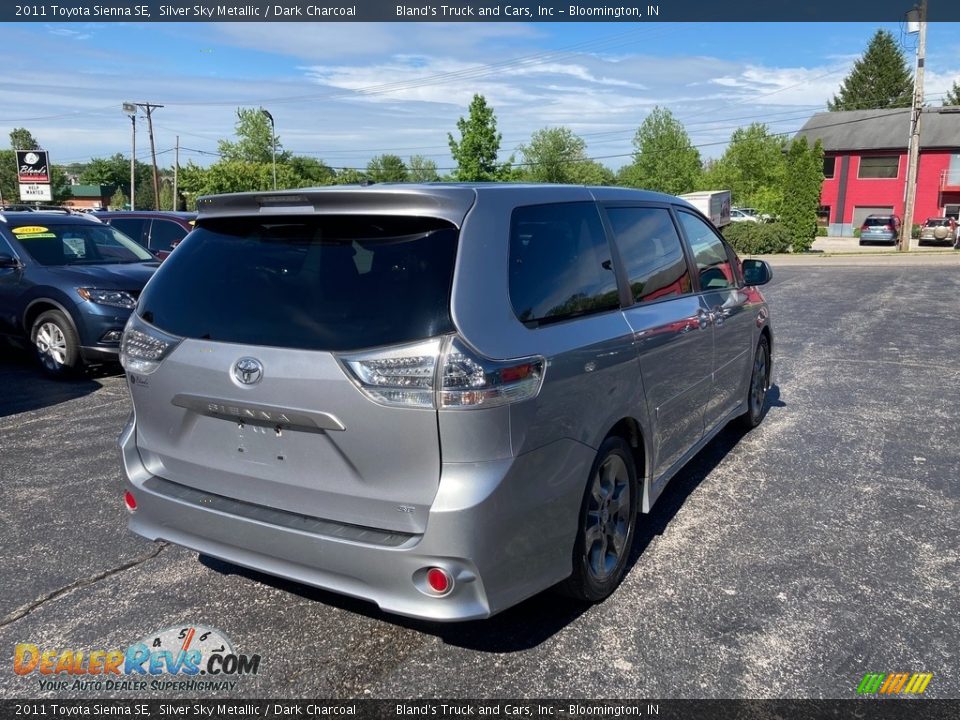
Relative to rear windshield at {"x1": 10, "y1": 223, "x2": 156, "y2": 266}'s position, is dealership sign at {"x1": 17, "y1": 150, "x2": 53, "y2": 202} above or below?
above

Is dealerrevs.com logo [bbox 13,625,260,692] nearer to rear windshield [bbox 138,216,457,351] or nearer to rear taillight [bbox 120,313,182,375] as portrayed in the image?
rear taillight [bbox 120,313,182,375]

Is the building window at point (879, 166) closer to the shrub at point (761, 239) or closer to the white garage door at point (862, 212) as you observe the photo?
the white garage door at point (862, 212)

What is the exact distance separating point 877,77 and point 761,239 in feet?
220

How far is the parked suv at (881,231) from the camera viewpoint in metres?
39.8

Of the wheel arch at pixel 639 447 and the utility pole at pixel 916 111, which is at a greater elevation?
the utility pole at pixel 916 111

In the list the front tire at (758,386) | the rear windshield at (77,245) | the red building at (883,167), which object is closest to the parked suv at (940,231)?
the red building at (883,167)

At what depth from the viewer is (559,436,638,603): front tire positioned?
124 inches

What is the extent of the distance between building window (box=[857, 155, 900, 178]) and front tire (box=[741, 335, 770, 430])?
2195 inches

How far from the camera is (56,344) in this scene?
784cm

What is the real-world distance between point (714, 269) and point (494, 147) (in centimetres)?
4706

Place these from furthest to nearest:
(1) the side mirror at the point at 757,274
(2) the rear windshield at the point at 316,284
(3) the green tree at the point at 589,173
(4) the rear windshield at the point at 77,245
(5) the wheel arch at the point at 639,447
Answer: (3) the green tree at the point at 589,173 → (4) the rear windshield at the point at 77,245 → (1) the side mirror at the point at 757,274 → (5) the wheel arch at the point at 639,447 → (2) the rear windshield at the point at 316,284

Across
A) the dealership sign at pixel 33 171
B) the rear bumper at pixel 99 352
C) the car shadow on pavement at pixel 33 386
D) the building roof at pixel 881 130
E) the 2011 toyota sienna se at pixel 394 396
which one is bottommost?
the car shadow on pavement at pixel 33 386

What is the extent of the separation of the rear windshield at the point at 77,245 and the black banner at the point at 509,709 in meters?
6.79

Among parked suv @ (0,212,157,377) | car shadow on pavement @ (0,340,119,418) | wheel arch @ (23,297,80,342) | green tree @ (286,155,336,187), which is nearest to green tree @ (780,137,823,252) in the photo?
parked suv @ (0,212,157,377)
